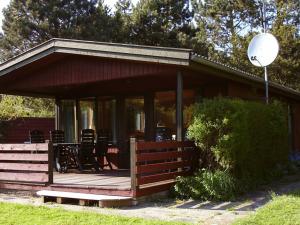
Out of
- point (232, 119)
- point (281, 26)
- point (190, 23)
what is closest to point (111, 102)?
point (232, 119)

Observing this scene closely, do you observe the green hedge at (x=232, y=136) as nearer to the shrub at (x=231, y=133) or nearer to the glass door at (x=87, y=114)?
the shrub at (x=231, y=133)

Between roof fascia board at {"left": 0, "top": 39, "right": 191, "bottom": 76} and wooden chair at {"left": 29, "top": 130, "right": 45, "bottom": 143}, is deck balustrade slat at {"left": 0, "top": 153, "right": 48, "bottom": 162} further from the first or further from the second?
wooden chair at {"left": 29, "top": 130, "right": 45, "bottom": 143}

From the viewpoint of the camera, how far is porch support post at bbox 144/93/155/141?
1238cm

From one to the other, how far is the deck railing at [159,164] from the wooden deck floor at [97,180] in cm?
41

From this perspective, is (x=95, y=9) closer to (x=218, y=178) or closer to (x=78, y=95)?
(x=78, y=95)

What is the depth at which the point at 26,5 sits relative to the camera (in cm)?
2906

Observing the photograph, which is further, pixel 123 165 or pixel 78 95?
pixel 78 95

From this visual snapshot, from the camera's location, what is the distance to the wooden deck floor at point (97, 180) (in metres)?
8.65

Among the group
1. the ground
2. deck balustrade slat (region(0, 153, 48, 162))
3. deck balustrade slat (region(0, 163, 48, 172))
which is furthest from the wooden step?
deck balustrade slat (region(0, 153, 48, 162))

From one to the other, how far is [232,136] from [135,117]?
4.81 metres

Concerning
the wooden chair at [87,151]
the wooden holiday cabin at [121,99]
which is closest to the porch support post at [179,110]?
the wooden holiday cabin at [121,99]

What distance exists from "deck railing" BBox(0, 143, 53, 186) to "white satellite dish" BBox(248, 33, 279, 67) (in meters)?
5.99

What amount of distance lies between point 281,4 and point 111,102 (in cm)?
1672

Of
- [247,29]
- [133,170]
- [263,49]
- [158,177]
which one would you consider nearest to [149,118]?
[263,49]
